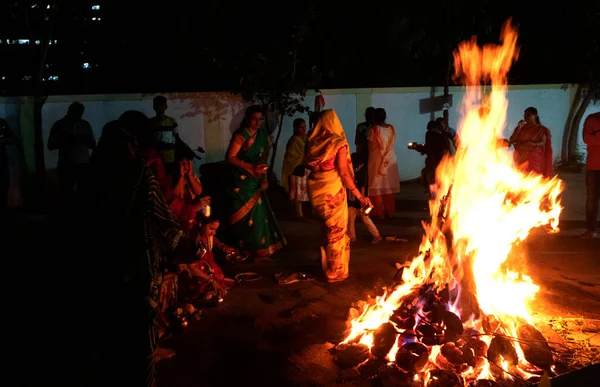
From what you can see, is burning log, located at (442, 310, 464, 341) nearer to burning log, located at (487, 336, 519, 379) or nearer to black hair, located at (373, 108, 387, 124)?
burning log, located at (487, 336, 519, 379)

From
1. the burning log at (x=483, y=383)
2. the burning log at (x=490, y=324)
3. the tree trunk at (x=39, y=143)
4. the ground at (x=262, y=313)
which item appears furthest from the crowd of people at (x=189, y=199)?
the burning log at (x=483, y=383)

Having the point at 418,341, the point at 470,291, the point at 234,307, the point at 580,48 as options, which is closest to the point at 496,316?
the point at 470,291

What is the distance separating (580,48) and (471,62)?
310 cm

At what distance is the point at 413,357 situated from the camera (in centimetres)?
453

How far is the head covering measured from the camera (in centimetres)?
640

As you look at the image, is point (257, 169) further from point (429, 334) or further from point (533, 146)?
point (533, 146)

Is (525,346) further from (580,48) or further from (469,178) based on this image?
(580,48)

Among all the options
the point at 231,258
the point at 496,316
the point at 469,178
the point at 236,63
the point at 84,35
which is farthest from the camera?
the point at 84,35

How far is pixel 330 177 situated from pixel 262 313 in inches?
63.7

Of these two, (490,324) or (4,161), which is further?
(4,161)

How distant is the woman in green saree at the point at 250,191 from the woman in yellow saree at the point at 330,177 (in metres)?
1.07

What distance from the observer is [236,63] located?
12336 millimetres

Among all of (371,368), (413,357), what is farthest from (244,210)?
(413,357)

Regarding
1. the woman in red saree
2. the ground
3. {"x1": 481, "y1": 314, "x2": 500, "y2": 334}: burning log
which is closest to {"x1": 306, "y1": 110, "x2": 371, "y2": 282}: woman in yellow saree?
the ground
